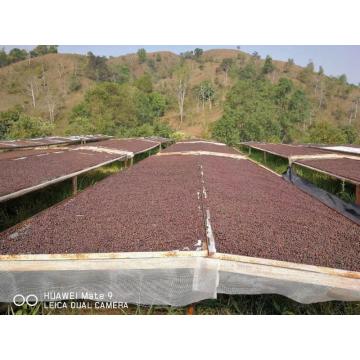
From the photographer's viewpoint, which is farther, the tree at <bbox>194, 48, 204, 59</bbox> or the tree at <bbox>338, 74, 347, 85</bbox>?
the tree at <bbox>194, 48, 204, 59</bbox>

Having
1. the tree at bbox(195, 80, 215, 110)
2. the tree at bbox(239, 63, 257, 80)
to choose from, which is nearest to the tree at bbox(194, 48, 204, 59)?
the tree at bbox(239, 63, 257, 80)

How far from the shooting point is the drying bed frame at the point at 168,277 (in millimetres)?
1592

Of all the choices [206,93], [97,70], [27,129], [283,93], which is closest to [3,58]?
[97,70]

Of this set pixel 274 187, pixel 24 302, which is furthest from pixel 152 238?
pixel 274 187

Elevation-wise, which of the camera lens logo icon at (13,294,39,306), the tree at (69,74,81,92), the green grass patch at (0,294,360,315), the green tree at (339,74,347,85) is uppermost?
the green tree at (339,74,347,85)

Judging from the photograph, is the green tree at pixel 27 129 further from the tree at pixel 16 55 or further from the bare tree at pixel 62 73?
the tree at pixel 16 55

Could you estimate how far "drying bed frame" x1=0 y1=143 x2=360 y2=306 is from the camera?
5.22 ft

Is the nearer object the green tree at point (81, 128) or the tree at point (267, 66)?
the green tree at point (81, 128)

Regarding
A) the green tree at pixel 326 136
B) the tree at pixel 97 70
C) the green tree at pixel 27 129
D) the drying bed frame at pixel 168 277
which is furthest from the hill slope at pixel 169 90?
the drying bed frame at pixel 168 277

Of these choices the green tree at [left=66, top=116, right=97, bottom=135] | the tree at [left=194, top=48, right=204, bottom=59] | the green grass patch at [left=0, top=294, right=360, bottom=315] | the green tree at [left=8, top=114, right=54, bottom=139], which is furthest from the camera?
the tree at [left=194, top=48, right=204, bottom=59]

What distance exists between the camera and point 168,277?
63.9 inches

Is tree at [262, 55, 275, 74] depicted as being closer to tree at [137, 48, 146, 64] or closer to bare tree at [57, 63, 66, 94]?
bare tree at [57, 63, 66, 94]

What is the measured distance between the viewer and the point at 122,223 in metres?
2.23

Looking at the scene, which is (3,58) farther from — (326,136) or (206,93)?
(326,136)
